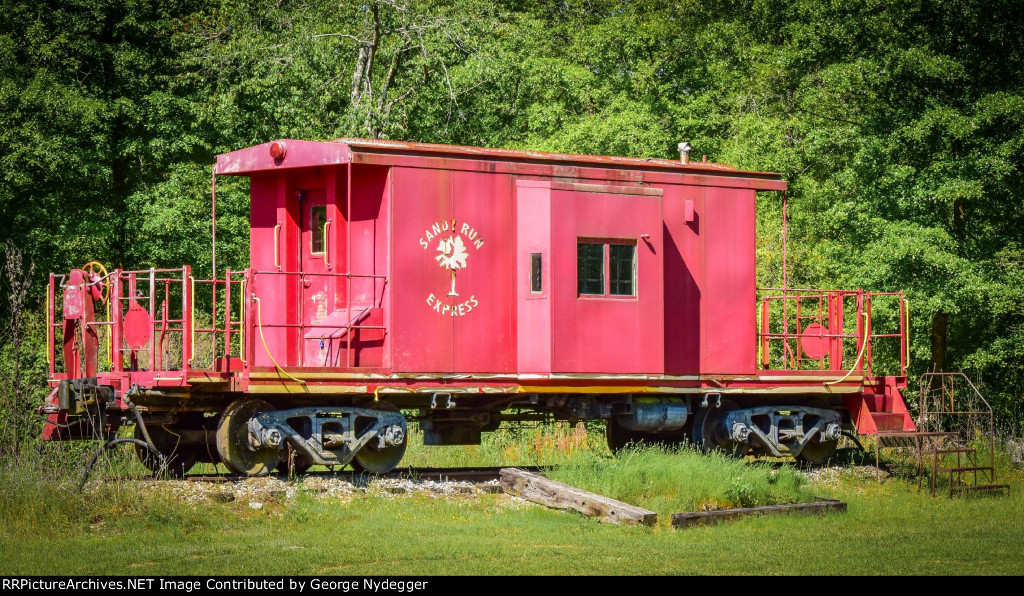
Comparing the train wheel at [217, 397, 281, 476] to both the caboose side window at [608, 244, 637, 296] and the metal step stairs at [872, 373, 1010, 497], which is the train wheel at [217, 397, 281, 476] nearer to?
the caboose side window at [608, 244, 637, 296]

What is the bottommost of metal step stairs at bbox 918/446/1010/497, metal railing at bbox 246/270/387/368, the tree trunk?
metal step stairs at bbox 918/446/1010/497

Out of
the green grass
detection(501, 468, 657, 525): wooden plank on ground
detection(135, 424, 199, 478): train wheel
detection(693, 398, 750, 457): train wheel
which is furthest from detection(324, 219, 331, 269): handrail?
detection(693, 398, 750, 457): train wheel

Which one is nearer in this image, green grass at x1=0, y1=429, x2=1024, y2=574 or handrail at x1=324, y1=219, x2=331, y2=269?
green grass at x1=0, y1=429, x2=1024, y2=574

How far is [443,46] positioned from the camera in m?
28.8

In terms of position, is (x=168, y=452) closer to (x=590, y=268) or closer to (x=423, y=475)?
(x=423, y=475)

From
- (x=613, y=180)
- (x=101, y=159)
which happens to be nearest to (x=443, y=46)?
(x=101, y=159)

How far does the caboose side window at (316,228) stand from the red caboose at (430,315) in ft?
0.06

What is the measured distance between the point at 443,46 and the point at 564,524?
17.7 metres

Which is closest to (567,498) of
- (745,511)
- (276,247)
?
(745,511)

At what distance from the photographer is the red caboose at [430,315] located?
1489 cm

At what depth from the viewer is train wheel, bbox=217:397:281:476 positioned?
14.8 metres

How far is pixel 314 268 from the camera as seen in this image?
16438mm

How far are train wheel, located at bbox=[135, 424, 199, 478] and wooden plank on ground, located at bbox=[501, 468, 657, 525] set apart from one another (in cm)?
422

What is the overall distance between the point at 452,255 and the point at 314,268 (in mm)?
1975
